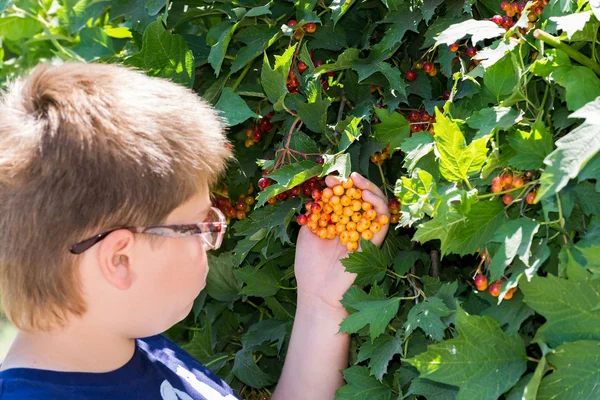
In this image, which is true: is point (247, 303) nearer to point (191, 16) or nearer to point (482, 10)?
point (191, 16)

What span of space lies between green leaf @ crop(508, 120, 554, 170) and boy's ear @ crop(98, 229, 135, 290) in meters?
0.68

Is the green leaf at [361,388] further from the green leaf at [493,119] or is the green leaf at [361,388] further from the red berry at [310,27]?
the red berry at [310,27]

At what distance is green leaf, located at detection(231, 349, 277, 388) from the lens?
74.6 inches

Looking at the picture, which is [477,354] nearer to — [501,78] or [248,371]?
[501,78]

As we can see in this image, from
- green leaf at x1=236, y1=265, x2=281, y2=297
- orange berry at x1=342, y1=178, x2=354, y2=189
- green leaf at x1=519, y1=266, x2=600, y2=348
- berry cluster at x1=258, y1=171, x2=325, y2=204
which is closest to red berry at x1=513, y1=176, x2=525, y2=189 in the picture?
green leaf at x1=519, y1=266, x2=600, y2=348

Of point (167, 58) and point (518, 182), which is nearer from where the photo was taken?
Result: point (518, 182)

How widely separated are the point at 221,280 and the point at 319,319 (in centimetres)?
35

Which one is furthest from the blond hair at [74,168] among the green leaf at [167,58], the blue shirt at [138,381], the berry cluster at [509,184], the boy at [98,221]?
the berry cluster at [509,184]

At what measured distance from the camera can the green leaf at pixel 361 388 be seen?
1602 millimetres

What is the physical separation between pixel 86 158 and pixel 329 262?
615mm

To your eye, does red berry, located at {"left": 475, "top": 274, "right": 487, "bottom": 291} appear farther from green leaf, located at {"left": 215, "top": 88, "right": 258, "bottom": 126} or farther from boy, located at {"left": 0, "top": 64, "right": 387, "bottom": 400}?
green leaf, located at {"left": 215, "top": 88, "right": 258, "bottom": 126}

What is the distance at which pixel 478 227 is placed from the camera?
1.34 m

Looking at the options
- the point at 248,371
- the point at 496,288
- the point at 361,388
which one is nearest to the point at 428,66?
the point at 496,288

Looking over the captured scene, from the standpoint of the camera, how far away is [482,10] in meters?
1.65
